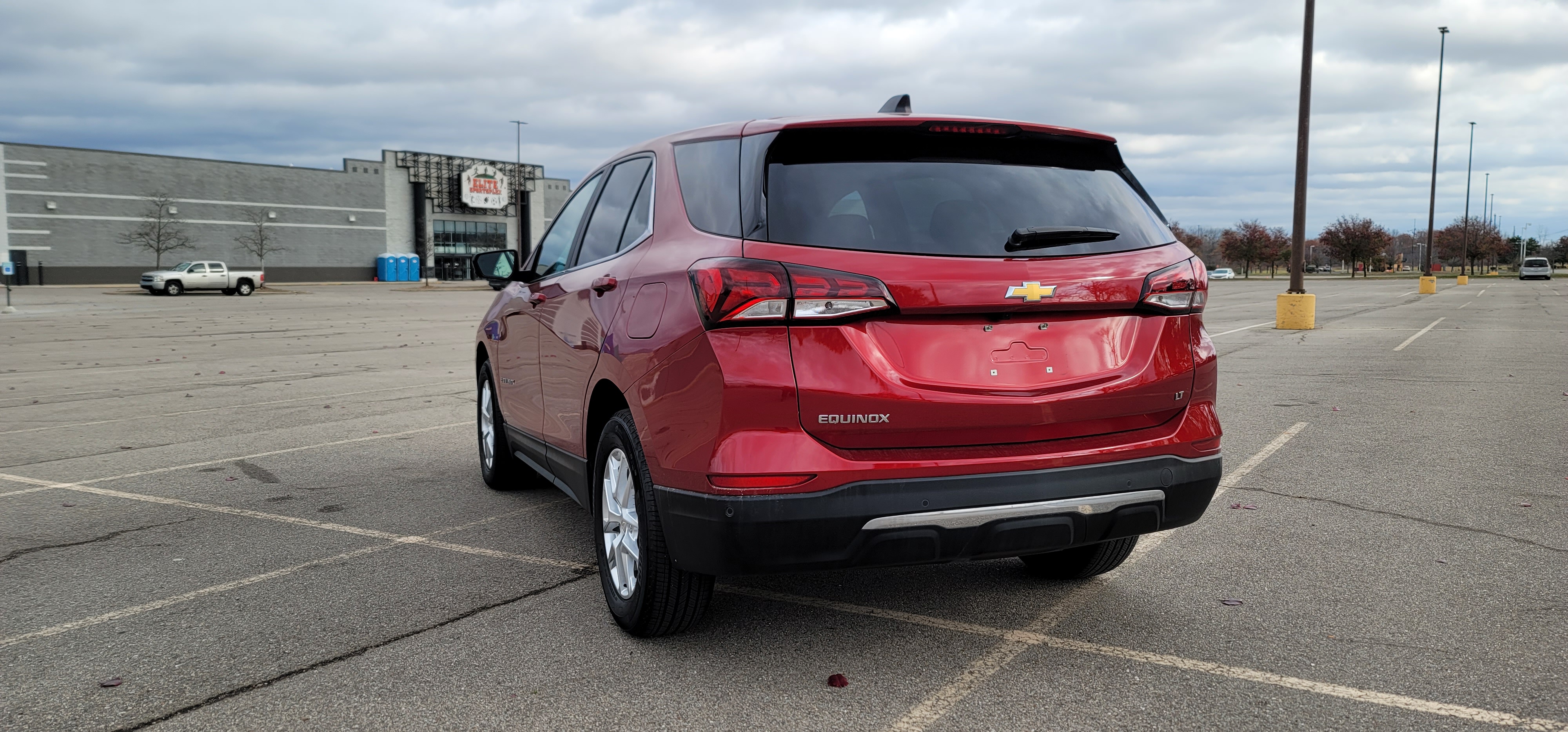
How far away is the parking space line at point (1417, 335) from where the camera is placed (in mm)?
16125

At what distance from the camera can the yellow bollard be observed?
20.2 meters

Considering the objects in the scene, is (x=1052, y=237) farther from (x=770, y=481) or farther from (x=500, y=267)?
(x=500, y=267)

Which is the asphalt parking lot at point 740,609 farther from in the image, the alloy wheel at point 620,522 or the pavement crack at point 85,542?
the alloy wheel at point 620,522

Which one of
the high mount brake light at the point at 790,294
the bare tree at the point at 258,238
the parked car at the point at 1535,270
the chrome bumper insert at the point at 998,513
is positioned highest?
the bare tree at the point at 258,238

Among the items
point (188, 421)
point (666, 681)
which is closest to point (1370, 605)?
point (666, 681)

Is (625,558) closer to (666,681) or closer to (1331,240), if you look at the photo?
(666,681)

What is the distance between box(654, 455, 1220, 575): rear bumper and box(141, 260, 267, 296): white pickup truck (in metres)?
50.6

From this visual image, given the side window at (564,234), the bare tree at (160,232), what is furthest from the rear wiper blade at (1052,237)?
the bare tree at (160,232)

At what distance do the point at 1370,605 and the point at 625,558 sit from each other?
271cm

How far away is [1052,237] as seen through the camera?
11.0 feet

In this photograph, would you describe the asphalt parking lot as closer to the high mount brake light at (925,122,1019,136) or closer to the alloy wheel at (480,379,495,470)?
the alloy wheel at (480,379,495,470)

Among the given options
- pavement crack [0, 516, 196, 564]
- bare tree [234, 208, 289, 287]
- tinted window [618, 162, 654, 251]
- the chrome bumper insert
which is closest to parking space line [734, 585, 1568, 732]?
the chrome bumper insert

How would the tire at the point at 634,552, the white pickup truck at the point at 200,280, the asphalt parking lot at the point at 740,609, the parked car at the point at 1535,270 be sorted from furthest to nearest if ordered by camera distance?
1. the parked car at the point at 1535,270
2. the white pickup truck at the point at 200,280
3. the tire at the point at 634,552
4. the asphalt parking lot at the point at 740,609

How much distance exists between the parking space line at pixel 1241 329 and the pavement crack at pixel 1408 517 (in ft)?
41.7
